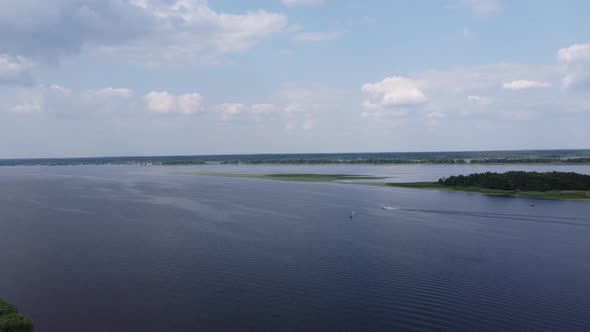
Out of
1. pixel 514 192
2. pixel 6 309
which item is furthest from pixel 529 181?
pixel 6 309

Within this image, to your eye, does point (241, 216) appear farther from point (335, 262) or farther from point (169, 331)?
point (169, 331)

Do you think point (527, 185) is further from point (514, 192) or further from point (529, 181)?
point (514, 192)

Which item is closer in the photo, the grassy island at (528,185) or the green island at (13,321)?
the green island at (13,321)

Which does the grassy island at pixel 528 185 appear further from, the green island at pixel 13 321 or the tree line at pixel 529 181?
the green island at pixel 13 321

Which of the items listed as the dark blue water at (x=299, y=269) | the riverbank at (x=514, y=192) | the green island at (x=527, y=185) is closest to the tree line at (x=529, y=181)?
the green island at (x=527, y=185)

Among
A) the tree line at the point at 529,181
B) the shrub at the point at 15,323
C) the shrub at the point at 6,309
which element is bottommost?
the shrub at the point at 15,323

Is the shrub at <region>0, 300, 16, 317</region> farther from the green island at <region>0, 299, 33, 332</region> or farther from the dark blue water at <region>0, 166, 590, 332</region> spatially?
the dark blue water at <region>0, 166, 590, 332</region>

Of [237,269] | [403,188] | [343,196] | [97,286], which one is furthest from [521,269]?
[403,188]

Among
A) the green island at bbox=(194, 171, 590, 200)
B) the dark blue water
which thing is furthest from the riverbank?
the dark blue water
